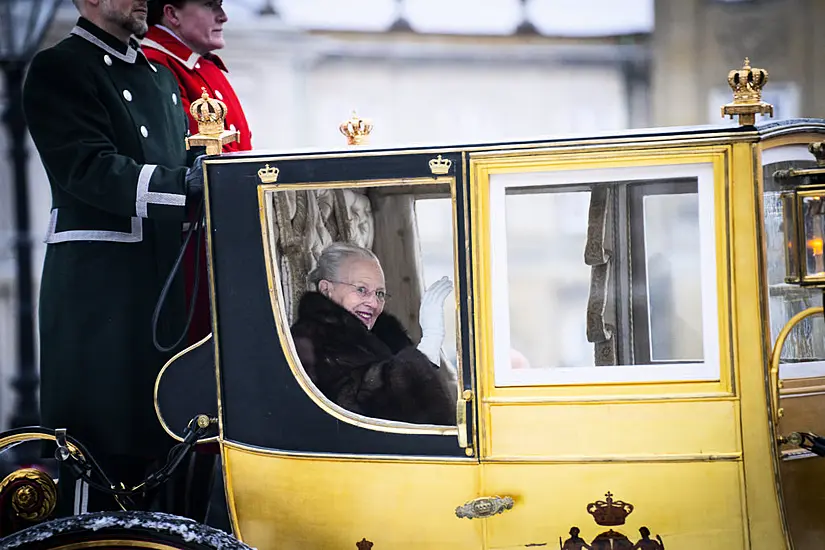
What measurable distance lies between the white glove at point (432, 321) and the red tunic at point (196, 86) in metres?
0.61

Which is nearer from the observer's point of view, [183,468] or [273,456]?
[273,456]

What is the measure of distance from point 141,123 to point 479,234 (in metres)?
0.85

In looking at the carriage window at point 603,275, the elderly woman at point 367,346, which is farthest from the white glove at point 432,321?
the carriage window at point 603,275

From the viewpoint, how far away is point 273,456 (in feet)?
5.05

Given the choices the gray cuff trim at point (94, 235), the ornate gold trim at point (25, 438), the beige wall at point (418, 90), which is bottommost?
the ornate gold trim at point (25, 438)

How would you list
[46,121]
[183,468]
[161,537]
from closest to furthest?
[161,537] → [46,121] → [183,468]

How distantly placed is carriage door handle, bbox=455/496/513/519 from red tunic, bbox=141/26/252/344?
0.76m

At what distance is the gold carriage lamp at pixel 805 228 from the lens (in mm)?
1476

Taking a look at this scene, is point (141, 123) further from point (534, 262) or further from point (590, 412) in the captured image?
point (590, 412)

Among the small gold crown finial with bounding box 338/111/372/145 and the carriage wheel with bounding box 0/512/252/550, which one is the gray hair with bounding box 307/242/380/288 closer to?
the small gold crown finial with bounding box 338/111/372/145

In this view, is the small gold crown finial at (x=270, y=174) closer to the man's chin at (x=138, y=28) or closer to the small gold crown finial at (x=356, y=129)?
the small gold crown finial at (x=356, y=129)

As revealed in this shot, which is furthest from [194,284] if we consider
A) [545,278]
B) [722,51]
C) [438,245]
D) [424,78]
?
[722,51]

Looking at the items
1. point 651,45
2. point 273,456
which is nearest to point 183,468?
point 273,456

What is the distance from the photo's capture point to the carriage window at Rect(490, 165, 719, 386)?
144cm
